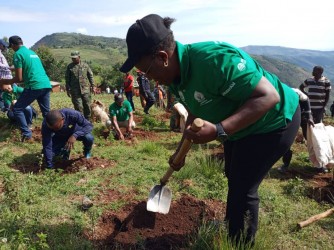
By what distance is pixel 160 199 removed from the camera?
10.3ft

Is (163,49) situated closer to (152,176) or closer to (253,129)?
(253,129)

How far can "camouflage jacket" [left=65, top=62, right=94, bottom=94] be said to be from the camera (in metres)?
7.98

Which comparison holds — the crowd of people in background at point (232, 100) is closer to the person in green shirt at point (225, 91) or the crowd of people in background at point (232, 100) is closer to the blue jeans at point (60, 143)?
the person in green shirt at point (225, 91)

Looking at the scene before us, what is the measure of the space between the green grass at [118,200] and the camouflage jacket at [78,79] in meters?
2.25

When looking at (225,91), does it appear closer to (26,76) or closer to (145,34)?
(145,34)

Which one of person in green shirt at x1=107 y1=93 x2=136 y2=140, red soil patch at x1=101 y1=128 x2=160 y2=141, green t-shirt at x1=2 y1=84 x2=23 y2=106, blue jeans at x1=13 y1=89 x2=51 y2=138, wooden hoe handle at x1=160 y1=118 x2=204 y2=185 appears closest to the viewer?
wooden hoe handle at x1=160 y1=118 x2=204 y2=185

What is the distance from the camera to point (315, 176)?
18.4ft

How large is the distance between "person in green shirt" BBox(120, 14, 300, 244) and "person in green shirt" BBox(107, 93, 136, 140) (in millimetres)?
5138

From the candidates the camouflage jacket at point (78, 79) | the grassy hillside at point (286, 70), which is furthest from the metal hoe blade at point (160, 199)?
the grassy hillside at point (286, 70)

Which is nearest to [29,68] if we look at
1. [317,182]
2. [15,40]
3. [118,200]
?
[15,40]

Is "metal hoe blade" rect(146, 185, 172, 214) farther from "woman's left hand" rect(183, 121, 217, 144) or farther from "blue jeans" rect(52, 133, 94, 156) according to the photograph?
"blue jeans" rect(52, 133, 94, 156)

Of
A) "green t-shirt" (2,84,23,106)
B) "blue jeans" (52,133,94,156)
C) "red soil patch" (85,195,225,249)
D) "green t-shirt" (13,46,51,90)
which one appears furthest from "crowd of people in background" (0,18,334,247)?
"green t-shirt" (2,84,23,106)

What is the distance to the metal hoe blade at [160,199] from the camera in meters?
3.08

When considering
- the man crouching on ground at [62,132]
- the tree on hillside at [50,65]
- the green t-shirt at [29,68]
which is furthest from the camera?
the tree on hillside at [50,65]
